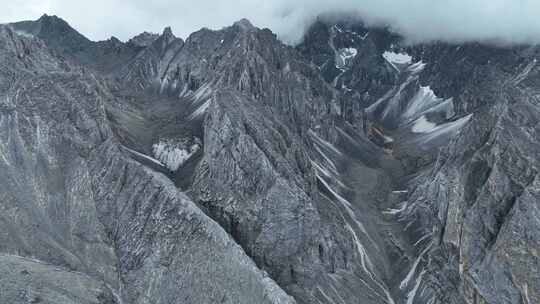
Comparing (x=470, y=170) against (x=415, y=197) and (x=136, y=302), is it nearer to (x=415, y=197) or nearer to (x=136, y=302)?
(x=415, y=197)

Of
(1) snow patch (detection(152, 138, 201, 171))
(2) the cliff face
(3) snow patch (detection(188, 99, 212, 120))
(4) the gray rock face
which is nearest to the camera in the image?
(4) the gray rock face

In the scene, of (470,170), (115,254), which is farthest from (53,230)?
(470,170)

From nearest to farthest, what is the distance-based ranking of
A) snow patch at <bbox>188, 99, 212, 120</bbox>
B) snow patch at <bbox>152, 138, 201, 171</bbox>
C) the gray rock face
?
the gray rock face < snow patch at <bbox>152, 138, 201, 171</bbox> < snow patch at <bbox>188, 99, 212, 120</bbox>

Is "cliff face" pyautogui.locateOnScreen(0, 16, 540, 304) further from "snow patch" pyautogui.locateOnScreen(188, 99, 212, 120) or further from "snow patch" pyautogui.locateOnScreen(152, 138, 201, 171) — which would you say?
"snow patch" pyautogui.locateOnScreen(188, 99, 212, 120)

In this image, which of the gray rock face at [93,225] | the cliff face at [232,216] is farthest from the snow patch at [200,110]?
the gray rock face at [93,225]

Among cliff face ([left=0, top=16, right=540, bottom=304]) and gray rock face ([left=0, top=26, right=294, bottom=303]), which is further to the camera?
cliff face ([left=0, top=16, right=540, bottom=304])

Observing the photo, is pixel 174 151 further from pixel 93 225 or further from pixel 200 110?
pixel 200 110

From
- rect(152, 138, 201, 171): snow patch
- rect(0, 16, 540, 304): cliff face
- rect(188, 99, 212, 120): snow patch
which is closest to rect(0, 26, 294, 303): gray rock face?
rect(0, 16, 540, 304): cliff face

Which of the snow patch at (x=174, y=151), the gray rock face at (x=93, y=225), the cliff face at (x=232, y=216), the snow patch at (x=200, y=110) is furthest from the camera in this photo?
the snow patch at (x=200, y=110)

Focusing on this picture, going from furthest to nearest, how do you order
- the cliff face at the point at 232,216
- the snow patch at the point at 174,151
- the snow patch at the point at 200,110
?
the snow patch at the point at 200,110 < the snow patch at the point at 174,151 < the cliff face at the point at 232,216

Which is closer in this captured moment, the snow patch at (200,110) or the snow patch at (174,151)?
the snow patch at (174,151)

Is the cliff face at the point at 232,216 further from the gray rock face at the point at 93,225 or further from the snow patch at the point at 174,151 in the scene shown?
the snow patch at the point at 174,151

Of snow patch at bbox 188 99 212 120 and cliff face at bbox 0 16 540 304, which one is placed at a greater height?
snow patch at bbox 188 99 212 120
